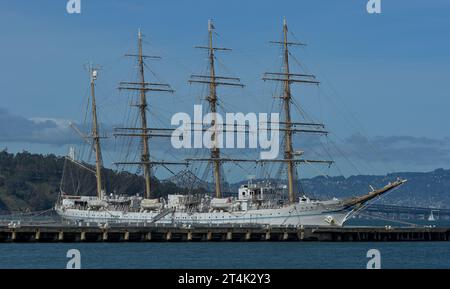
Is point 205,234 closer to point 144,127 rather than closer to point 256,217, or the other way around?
point 256,217

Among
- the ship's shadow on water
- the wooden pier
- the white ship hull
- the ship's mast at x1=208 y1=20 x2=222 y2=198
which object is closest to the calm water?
the ship's shadow on water

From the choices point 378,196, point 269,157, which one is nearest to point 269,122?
point 269,157

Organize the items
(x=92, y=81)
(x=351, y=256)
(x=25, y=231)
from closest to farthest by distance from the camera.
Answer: (x=351, y=256) < (x=25, y=231) < (x=92, y=81)

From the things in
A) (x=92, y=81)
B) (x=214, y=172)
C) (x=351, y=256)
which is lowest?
(x=351, y=256)

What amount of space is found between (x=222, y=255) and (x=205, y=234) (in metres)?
15.4

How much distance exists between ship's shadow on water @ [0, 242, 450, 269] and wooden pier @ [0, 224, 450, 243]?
75.6 inches

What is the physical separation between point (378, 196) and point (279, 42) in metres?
17.9

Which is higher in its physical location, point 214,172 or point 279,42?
point 279,42

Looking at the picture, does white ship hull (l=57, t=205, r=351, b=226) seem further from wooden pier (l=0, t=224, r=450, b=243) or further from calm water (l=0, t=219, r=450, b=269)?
calm water (l=0, t=219, r=450, b=269)

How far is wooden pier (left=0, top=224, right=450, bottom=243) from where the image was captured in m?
77.4

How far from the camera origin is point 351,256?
Result: 6838cm
